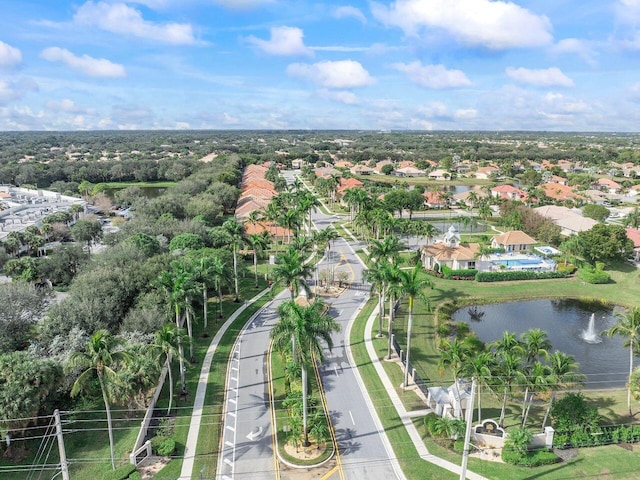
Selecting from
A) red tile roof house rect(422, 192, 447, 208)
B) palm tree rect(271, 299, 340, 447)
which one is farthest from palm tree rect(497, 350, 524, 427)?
red tile roof house rect(422, 192, 447, 208)

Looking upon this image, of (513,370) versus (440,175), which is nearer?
(513,370)

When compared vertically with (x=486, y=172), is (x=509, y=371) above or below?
below

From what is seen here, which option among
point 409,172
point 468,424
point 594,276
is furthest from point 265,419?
point 409,172

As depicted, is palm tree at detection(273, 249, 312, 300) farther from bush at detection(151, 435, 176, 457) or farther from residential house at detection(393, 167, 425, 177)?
residential house at detection(393, 167, 425, 177)

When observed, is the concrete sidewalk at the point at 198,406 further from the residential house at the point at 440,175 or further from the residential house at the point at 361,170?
the residential house at the point at 361,170

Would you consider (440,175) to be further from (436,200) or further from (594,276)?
(594,276)

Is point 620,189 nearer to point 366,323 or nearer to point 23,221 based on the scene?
point 366,323

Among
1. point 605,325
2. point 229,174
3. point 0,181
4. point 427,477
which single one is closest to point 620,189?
point 605,325
